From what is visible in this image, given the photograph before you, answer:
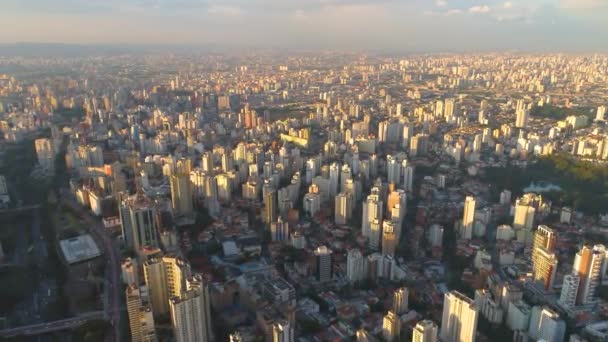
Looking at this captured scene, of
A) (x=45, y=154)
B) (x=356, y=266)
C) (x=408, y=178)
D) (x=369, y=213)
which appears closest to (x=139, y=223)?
(x=356, y=266)

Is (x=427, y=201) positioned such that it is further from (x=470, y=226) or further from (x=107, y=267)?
(x=107, y=267)

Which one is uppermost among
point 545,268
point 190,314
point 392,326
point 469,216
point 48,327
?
point 190,314

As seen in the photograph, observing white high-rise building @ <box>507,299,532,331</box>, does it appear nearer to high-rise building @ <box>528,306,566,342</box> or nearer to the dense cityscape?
the dense cityscape

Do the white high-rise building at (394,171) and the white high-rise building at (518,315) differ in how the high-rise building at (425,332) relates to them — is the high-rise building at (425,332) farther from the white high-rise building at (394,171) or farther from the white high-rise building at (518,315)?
the white high-rise building at (394,171)

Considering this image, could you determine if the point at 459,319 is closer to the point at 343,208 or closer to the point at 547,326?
the point at 547,326

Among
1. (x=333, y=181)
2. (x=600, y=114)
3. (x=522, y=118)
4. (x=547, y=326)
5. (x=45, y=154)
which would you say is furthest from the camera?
(x=600, y=114)

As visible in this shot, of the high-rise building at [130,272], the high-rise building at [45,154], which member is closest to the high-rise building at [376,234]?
the high-rise building at [130,272]
